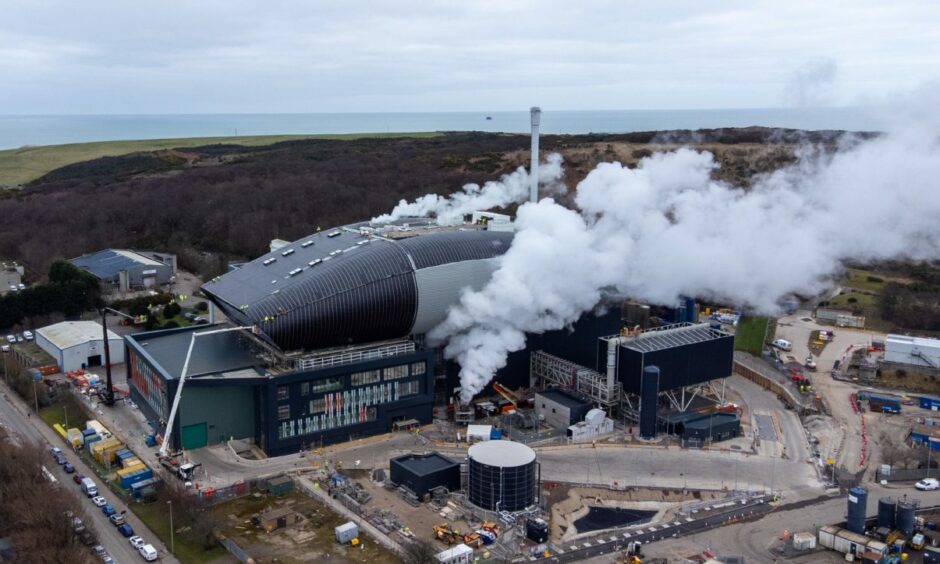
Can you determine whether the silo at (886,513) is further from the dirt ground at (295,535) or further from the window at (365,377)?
the window at (365,377)

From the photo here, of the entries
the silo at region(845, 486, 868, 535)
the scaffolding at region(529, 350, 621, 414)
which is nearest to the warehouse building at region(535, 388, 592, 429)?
the scaffolding at region(529, 350, 621, 414)

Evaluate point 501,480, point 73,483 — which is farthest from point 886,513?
point 73,483

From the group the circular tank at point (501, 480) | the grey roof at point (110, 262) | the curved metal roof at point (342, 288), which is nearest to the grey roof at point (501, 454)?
the circular tank at point (501, 480)

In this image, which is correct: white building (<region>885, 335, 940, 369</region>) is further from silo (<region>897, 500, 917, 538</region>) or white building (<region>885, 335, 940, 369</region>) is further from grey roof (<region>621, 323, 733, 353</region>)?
silo (<region>897, 500, 917, 538</region>)

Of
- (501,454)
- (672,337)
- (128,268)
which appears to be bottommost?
(501,454)

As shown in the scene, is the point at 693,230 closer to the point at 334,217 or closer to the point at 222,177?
the point at 334,217

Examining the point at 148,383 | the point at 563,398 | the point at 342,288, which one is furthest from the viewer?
the point at 563,398

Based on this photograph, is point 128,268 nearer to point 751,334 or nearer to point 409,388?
point 409,388
